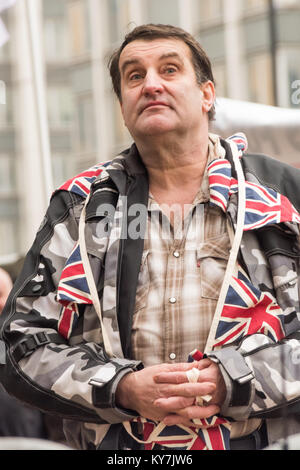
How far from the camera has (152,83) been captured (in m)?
1.27

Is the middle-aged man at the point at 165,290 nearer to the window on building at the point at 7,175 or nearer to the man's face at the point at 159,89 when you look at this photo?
the man's face at the point at 159,89

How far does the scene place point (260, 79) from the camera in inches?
58.7

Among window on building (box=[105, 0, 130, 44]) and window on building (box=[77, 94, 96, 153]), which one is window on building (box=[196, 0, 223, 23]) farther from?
window on building (box=[77, 94, 96, 153])

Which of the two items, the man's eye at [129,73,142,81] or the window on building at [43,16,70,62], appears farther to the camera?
the window on building at [43,16,70,62]

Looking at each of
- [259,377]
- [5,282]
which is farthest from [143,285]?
[5,282]

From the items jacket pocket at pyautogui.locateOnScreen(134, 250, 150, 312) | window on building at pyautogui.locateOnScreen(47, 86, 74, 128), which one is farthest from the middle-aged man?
window on building at pyautogui.locateOnScreen(47, 86, 74, 128)

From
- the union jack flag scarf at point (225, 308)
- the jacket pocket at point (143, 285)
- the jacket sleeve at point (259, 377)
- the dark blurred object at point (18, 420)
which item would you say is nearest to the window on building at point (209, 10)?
the union jack flag scarf at point (225, 308)

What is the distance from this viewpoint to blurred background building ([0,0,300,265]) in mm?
1530

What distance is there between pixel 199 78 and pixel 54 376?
2.02 feet

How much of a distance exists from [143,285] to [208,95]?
0.41 m

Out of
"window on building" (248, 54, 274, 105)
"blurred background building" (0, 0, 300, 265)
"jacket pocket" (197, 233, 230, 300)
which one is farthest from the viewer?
"blurred background building" (0, 0, 300, 265)

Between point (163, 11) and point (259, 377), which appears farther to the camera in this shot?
point (163, 11)

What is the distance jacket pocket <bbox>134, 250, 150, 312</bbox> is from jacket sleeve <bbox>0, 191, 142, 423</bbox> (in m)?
0.08

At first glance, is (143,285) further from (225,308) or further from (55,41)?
(55,41)
